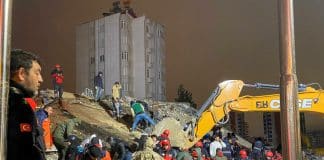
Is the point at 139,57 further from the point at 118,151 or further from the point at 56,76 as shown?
the point at 118,151

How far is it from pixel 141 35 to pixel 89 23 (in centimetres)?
353

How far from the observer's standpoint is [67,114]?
53.5ft

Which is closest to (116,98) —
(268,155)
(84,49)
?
(268,155)

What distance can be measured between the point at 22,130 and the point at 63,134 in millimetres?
11140

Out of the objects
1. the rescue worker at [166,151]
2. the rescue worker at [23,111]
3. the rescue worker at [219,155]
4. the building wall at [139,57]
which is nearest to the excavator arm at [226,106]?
the rescue worker at [219,155]

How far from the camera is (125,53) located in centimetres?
3662

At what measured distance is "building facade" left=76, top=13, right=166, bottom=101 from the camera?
3631 centimetres

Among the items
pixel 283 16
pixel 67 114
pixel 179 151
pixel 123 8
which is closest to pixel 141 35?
pixel 123 8

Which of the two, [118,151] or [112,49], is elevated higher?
[112,49]

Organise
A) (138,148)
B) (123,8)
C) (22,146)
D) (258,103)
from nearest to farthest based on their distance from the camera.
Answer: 1. (22,146)
2. (138,148)
3. (258,103)
4. (123,8)

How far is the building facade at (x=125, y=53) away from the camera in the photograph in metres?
36.3

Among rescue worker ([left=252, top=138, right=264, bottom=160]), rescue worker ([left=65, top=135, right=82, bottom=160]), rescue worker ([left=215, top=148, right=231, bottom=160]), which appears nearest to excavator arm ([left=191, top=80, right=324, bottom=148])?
rescue worker ([left=215, top=148, right=231, bottom=160])

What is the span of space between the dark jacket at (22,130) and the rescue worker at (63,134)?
9141 millimetres

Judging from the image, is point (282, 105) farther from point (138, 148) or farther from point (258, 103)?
point (258, 103)
